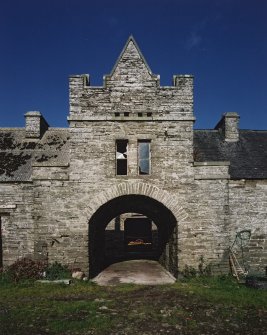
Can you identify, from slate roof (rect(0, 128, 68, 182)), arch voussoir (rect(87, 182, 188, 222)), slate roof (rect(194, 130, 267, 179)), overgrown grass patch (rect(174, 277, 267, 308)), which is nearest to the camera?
overgrown grass patch (rect(174, 277, 267, 308))

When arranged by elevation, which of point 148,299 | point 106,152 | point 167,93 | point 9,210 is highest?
point 167,93

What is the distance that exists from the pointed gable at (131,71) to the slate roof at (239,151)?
4.65 metres

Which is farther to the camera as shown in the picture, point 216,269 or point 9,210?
point 9,210

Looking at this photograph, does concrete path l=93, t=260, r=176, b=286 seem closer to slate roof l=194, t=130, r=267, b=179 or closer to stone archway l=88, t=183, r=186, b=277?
stone archway l=88, t=183, r=186, b=277

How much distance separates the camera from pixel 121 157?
42.9ft

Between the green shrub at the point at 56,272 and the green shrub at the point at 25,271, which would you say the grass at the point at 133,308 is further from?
the green shrub at the point at 56,272

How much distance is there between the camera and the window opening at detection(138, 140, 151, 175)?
517 inches

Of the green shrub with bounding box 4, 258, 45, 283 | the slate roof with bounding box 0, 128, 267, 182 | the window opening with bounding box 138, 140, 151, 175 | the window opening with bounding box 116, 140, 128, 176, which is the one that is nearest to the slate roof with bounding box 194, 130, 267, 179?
the slate roof with bounding box 0, 128, 267, 182

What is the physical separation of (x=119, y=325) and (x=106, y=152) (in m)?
6.86

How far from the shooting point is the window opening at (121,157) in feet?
43.0

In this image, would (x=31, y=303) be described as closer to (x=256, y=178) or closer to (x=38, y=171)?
(x=38, y=171)

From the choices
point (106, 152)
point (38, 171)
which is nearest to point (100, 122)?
point (106, 152)

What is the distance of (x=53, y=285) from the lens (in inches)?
453

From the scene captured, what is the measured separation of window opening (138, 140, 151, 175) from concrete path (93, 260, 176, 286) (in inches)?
181
